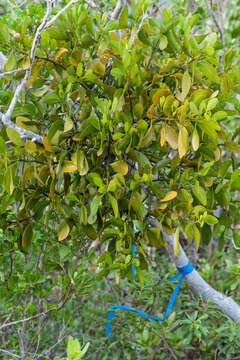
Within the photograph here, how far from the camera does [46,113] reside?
1.19 m

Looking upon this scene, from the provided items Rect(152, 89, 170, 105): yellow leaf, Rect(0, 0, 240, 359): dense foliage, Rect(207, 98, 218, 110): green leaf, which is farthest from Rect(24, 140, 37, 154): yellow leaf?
Rect(207, 98, 218, 110): green leaf

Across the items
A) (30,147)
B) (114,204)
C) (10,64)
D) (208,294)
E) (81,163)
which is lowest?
(208,294)

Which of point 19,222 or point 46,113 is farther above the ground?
point 46,113

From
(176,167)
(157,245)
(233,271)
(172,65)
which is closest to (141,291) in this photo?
(233,271)

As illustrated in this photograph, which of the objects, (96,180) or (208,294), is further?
(208,294)

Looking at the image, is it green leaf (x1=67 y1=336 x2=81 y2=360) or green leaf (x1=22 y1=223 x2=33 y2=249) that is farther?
green leaf (x1=22 y1=223 x2=33 y2=249)

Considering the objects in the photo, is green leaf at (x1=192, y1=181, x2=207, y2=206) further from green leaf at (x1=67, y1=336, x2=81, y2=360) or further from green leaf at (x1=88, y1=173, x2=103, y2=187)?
green leaf at (x1=67, y1=336, x2=81, y2=360)

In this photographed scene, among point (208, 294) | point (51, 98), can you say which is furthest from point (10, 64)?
point (208, 294)

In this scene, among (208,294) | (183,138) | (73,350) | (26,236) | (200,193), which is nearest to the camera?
(73,350)

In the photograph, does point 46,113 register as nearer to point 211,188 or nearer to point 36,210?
point 36,210

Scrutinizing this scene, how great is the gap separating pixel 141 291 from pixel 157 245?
0.56 metres

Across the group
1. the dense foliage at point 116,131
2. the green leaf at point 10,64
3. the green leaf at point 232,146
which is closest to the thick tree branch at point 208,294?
the dense foliage at point 116,131

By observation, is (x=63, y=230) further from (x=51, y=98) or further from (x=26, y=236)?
(x=51, y=98)

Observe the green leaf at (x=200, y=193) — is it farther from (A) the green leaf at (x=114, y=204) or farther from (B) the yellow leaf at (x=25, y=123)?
(B) the yellow leaf at (x=25, y=123)
